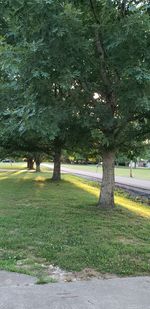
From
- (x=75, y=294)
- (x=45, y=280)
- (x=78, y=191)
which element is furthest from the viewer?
(x=78, y=191)

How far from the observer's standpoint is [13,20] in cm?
770

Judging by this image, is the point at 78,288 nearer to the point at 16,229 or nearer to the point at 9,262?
the point at 9,262

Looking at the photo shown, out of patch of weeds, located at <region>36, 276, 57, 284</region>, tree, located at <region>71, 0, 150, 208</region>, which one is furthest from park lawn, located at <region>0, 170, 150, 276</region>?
tree, located at <region>71, 0, 150, 208</region>

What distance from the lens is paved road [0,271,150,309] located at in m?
4.18

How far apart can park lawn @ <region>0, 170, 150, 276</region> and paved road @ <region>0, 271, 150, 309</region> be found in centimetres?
48

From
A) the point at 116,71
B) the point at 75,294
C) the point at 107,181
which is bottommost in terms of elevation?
the point at 75,294

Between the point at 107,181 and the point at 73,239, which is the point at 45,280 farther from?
the point at 107,181

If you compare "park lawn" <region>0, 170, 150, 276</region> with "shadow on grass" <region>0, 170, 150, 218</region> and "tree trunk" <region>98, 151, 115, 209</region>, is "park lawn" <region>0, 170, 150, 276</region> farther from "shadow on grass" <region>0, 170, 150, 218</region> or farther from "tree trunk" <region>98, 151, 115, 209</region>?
"shadow on grass" <region>0, 170, 150, 218</region>

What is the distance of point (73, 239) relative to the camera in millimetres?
7453

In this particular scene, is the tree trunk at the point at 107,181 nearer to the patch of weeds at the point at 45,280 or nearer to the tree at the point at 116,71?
the tree at the point at 116,71

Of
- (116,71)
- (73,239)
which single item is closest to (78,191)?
(116,71)

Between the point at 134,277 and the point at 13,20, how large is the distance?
17.4 feet

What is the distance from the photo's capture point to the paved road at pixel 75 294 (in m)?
4.18

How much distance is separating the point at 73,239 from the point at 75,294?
2.95m
